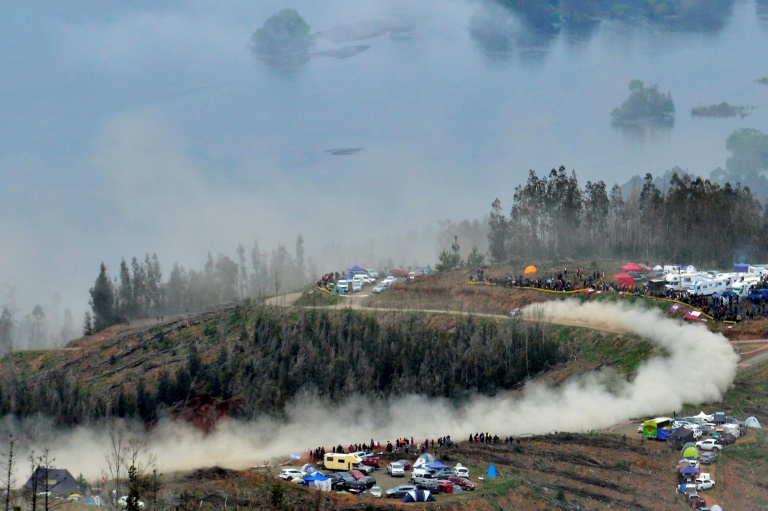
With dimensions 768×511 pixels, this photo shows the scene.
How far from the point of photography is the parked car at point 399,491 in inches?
2217

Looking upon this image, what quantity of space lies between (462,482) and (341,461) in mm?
8681

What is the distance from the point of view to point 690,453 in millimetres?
63125

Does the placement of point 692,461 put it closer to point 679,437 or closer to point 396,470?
point 679,437

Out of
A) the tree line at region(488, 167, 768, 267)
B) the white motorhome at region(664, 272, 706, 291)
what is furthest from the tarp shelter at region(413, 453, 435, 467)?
the tree line at region(488, 167, 768, 267)

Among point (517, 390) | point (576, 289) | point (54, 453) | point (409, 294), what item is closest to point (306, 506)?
point (517, 390)

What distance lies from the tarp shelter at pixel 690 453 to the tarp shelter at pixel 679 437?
251 cm

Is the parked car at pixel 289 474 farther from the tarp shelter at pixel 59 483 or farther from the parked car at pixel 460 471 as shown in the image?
the tarp shelter at pixel 59 483

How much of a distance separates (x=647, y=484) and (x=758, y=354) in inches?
1025

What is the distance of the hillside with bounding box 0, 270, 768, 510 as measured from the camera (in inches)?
2279

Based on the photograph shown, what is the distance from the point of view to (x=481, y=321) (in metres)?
100

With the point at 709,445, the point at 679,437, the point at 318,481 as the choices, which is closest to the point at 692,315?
the point at 679,437

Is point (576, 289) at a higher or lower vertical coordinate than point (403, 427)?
higher

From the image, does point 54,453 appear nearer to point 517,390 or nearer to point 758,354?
point 517,390

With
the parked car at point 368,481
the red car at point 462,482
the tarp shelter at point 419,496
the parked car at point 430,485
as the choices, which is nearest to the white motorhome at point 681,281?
the red car at point 462,482
